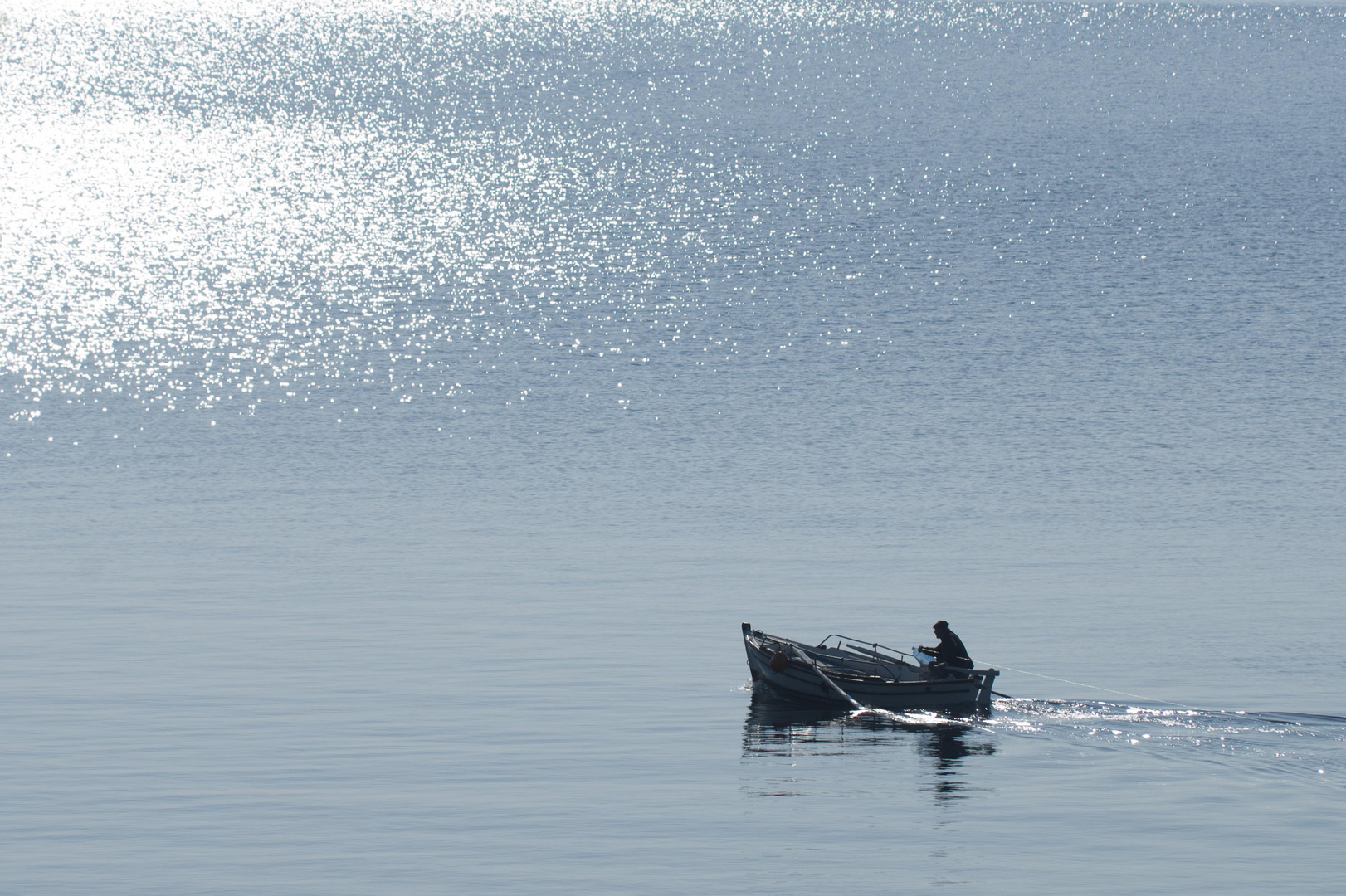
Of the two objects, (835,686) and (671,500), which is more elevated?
(671,500)

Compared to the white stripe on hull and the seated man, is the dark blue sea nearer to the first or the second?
the white stripe on hull

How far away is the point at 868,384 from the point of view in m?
73.2

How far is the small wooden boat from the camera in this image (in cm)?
3603

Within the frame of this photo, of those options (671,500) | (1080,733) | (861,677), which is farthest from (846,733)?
(671,500)

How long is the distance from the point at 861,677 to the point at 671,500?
67.6ft

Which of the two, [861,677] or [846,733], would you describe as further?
[861,677]

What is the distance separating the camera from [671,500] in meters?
57.0

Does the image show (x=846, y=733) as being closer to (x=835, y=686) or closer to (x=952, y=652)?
(x=835, y=686)

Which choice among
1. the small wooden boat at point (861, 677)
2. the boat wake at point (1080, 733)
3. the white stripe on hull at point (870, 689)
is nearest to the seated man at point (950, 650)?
the small wooden boat at point (861, 677)

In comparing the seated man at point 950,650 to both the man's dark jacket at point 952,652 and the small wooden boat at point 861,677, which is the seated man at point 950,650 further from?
the small wooden boat at point 861,677

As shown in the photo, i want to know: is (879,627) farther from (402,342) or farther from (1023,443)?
(402,342)

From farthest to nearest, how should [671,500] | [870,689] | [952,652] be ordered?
[671,500]
[870,689]
[952,652]

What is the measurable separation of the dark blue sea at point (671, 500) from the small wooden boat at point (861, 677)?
63cm

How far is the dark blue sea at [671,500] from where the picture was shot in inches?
1168
